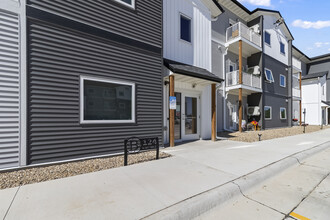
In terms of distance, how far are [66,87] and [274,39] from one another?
17.7 m

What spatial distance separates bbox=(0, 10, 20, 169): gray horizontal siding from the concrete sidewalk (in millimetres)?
1215

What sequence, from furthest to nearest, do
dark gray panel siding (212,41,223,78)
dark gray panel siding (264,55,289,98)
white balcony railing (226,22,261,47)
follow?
dark gray panel siding (264,55,289,98) → white balcony railing (226,22,261,47) → dark gray panel siding (212,41,223,78)

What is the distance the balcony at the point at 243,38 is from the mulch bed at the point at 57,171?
426 inches

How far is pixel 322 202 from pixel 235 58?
40.2 ft

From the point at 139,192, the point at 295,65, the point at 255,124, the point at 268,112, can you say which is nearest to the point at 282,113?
the point at 268,112

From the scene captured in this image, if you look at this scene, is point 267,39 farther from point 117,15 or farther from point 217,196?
point 217,196

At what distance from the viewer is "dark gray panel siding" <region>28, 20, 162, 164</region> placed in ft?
12.4

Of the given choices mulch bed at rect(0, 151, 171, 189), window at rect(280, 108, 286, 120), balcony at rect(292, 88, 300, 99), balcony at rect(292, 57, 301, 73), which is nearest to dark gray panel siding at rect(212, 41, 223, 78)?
mulch bed at rect(0, 151, 171, 189)

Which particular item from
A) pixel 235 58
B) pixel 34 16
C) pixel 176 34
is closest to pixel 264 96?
pixel 235 58

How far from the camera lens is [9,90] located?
3.50m

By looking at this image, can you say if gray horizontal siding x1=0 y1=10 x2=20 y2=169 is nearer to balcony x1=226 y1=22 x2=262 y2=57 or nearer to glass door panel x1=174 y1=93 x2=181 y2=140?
glass door panel x1=174 y1=93 x2=181 y2=140

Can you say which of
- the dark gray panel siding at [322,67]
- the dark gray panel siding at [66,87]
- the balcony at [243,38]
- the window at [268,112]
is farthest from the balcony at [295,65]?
the dark gray panel siding at [66,87]

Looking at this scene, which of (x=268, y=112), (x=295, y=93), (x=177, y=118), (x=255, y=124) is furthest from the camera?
(x=295, y=93)

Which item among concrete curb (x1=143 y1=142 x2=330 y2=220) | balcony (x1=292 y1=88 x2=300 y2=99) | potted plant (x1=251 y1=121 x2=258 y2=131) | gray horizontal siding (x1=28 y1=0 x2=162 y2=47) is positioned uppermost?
gray horizontal siding (x1=28 y1=0 x2=162 y2=47)
